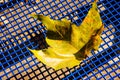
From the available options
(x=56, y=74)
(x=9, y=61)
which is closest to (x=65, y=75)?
(x=56, y=74)

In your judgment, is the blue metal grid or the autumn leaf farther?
the blue metal grid

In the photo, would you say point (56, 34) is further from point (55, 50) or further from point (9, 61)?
point (9, 61)

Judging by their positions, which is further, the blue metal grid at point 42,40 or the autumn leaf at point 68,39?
the blue metal grid at point 42,40

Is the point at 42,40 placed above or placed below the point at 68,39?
above
